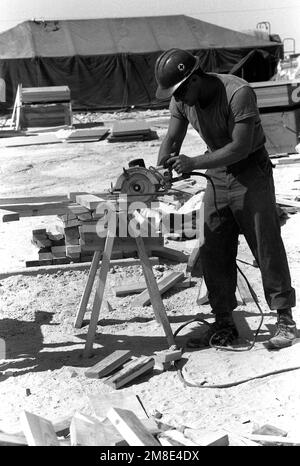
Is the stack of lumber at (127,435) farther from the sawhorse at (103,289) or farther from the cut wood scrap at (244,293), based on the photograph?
the cut wood scrap at (244,293)

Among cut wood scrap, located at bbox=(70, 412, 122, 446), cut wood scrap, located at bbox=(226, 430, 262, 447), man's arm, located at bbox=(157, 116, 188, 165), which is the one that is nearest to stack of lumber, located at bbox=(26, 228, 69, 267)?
man's arm, located at bbox=(157, 116, 188, 165)

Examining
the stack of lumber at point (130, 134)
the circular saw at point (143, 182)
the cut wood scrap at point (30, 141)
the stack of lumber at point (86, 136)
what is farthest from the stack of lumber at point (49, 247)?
the cut wood scrap at point (30, 141)

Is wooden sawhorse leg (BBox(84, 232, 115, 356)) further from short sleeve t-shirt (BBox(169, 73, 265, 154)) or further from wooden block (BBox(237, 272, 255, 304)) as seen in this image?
wooden block (BBox(237, 272, 255, 304))

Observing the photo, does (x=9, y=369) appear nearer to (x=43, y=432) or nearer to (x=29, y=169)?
(x=43, y=432)

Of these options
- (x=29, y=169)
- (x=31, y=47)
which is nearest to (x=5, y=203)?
(x=29, y=169)

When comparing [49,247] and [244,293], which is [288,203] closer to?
[244,293]

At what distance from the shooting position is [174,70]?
15.8ft

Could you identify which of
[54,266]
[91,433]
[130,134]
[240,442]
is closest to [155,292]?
[240,442]

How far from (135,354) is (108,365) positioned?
0.40m

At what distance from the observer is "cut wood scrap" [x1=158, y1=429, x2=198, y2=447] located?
3.54 meters

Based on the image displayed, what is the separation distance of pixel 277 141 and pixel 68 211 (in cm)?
866

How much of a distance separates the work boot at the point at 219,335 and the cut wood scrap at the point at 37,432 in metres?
2.06

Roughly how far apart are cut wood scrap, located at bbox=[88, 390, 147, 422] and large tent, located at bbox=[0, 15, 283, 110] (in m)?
23.2

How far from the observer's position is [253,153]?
5023 millimetres
